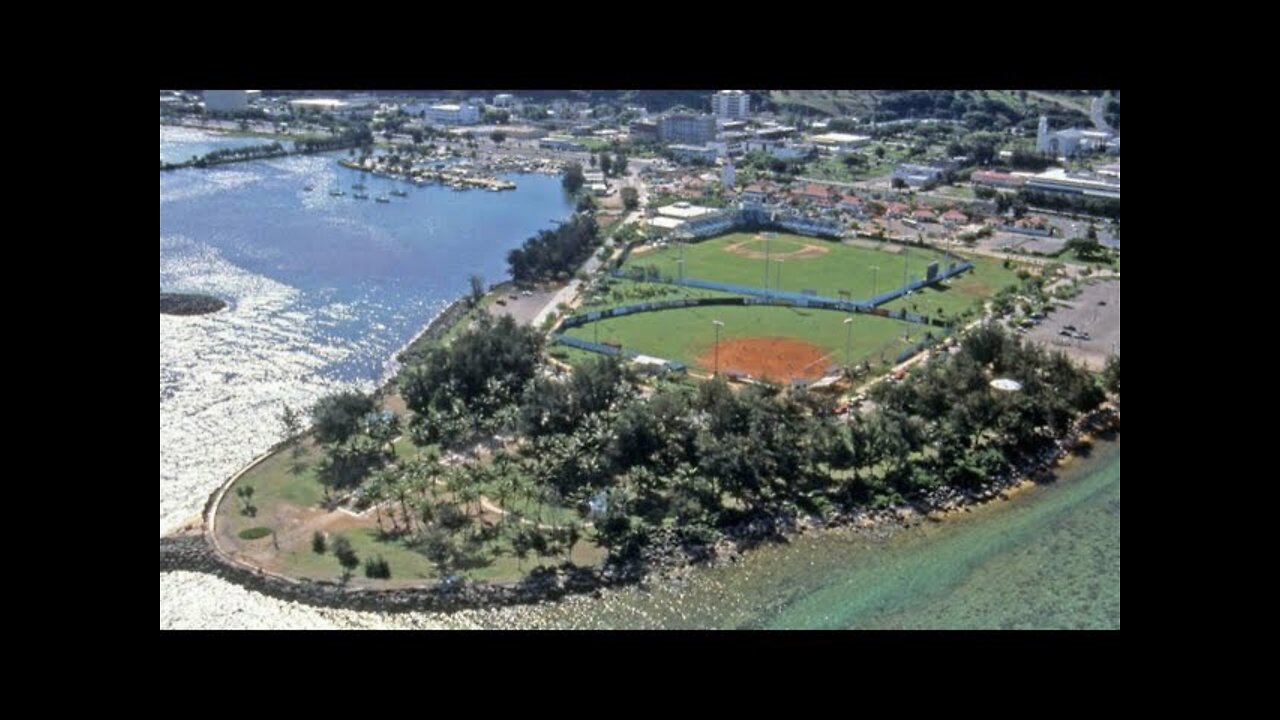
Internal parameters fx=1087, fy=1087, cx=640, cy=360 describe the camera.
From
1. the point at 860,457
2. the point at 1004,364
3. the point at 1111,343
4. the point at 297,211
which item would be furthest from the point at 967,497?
the point at 297,211

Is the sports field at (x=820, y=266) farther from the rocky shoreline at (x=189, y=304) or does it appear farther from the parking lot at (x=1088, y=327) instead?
the rocky shoreline at (x=189, y=304)

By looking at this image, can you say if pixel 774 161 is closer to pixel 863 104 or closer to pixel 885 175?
pixel 885 175

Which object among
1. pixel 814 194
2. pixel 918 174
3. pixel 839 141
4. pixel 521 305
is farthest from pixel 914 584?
pixel 839 141

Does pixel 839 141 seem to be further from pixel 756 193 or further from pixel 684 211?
pixel 684 211

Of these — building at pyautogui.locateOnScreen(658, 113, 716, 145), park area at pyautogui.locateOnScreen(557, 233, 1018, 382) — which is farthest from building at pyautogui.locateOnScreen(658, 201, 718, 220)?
building at pyautogui.locateOnScreen(658, 113, 716, 145)

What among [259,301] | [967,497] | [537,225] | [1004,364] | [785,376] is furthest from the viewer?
[537,225]
